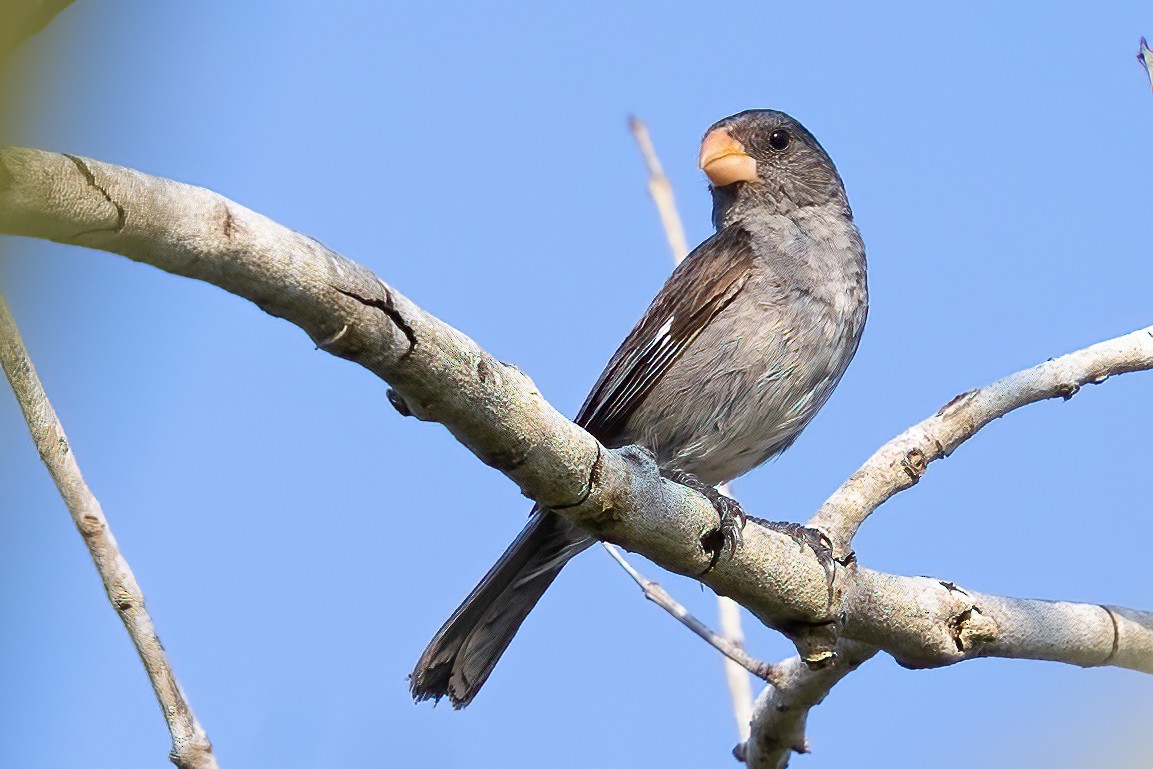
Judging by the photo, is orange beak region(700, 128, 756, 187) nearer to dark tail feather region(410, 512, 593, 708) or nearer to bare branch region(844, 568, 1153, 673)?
dark tail feather region(410, 512, 593, 708)

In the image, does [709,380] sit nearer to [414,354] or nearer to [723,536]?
[723,536]

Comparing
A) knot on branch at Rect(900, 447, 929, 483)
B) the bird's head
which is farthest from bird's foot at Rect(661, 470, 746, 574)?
the bird's head

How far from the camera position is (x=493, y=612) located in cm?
411

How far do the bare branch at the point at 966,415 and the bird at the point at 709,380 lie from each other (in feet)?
1.83

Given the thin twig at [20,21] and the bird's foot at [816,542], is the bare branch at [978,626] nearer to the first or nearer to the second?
the bird's foot at [816,542]

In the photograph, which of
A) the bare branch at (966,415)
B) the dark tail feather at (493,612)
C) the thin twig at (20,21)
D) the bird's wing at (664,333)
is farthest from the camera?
the bird's wing at (664,333)

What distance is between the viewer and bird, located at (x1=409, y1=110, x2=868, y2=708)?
13.4 ft

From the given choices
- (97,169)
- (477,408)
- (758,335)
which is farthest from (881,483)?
(97,169)

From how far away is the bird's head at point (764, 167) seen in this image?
506 cm

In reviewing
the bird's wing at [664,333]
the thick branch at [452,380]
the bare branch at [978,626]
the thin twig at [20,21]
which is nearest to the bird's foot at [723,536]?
the thick branch at [452,380]

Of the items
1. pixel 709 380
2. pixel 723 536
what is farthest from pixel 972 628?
pixel 709 380

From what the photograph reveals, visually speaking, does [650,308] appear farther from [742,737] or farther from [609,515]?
[609,515]

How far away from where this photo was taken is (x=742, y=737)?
13.6 ft

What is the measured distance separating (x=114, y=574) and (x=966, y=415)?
2.55 metres
